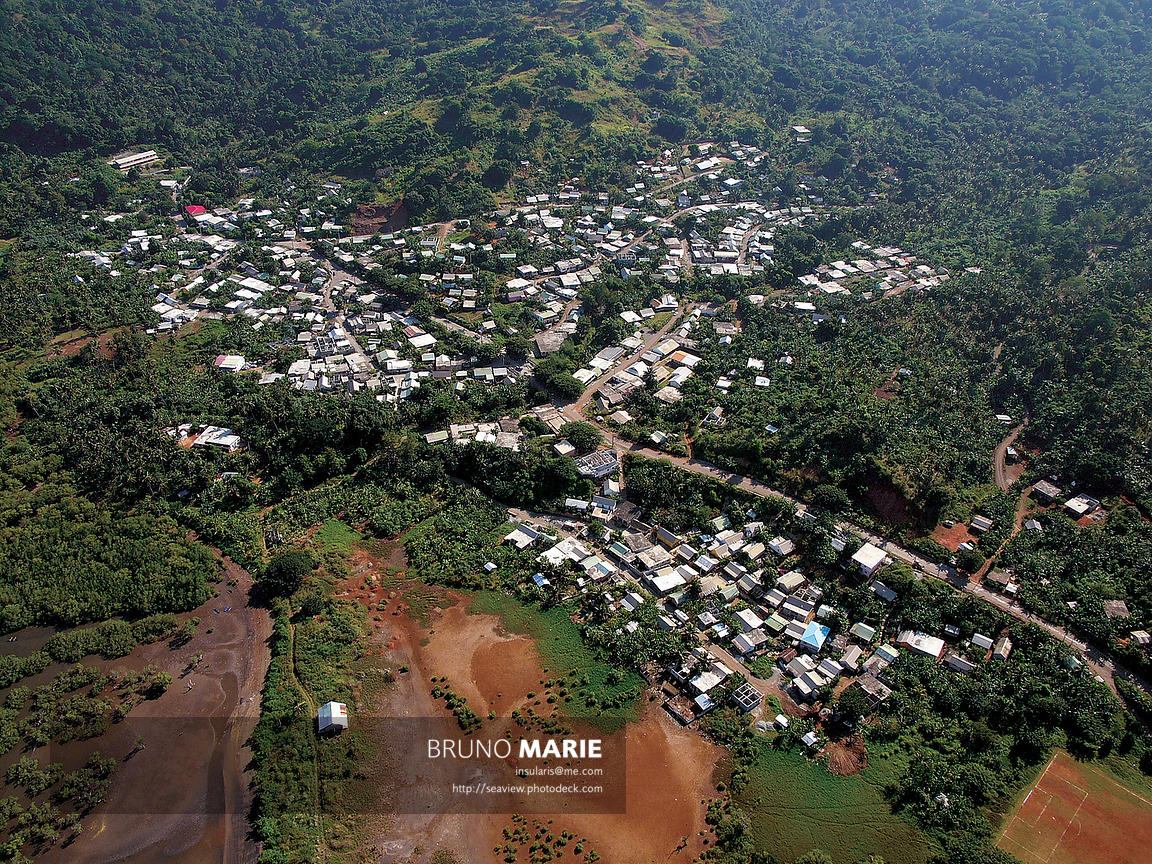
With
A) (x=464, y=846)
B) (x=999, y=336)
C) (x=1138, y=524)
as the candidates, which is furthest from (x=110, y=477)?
(x=999, y=336)

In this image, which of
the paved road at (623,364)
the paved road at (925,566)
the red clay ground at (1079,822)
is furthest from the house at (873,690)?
the paved road at (623,364)

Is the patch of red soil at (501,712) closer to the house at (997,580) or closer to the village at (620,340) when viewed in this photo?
the village at (620,340)

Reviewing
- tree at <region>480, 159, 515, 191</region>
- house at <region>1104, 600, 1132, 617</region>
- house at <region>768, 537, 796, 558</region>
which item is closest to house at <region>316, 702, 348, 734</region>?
house at <region>768, 537, 796, 558</region>

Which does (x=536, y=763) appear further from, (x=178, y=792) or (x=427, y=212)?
(x=427, y=212)

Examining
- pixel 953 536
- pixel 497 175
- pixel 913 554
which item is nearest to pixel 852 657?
pixel 913 554

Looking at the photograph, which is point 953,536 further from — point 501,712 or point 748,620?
point 501,712

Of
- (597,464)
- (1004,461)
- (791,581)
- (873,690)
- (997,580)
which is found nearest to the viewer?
(873,690)

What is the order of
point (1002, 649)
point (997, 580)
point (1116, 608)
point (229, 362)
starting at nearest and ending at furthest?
point (1002, 649)
point (1116, 608)
point (997, 580)
point (229, 362)

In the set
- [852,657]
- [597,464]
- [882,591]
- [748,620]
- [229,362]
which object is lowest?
[852,657]
